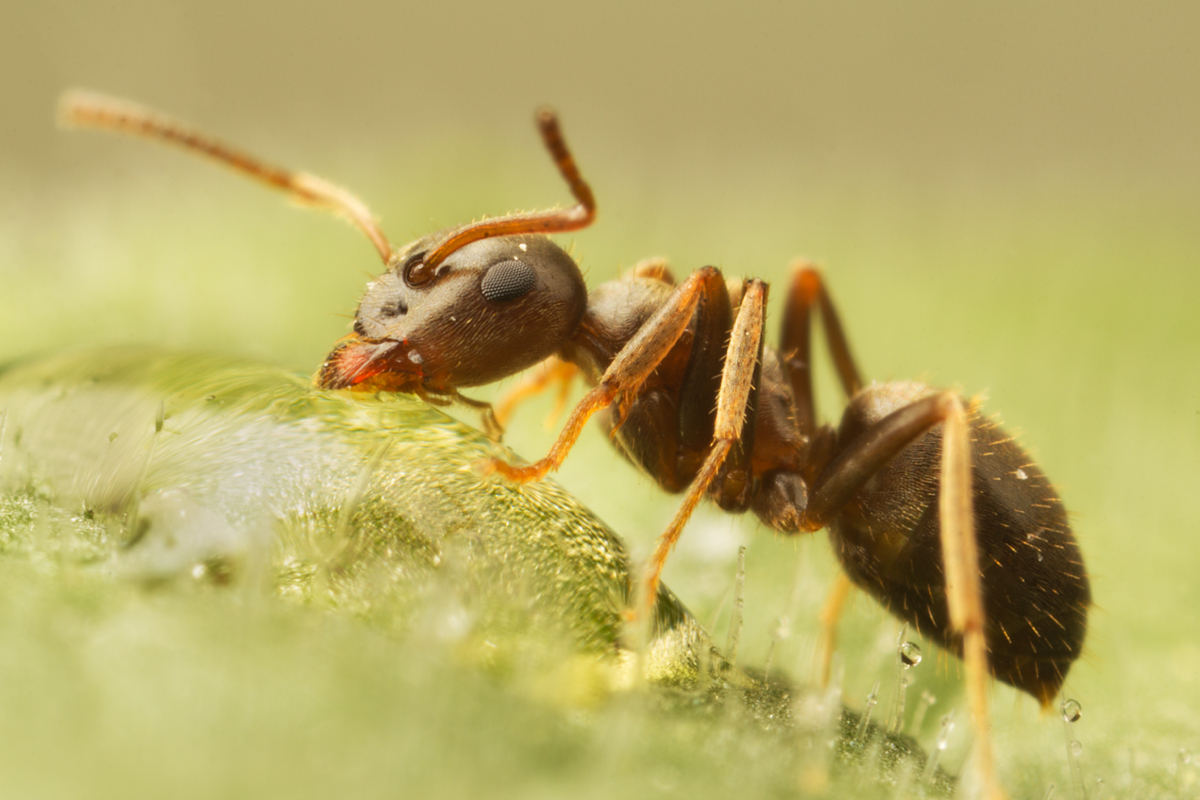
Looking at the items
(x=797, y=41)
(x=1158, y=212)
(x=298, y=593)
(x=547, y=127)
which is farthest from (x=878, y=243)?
(x=298, y=593)

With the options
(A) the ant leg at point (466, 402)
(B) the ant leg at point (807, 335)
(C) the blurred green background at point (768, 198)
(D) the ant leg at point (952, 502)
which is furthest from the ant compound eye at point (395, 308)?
(B) the ant leg at point (807, 335)

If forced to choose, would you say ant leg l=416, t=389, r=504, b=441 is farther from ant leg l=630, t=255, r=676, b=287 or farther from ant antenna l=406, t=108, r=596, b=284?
ant leg l=630, t=255, r=676, b=287

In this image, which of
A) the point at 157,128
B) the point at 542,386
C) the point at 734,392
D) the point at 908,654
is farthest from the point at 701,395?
the point at 157,128

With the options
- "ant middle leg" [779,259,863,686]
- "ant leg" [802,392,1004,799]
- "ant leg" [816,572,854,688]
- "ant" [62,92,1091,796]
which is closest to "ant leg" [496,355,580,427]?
"ant" [62,92,1091,796]

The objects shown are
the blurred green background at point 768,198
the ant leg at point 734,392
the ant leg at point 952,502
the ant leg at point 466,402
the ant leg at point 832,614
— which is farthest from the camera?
the blurred green background at point 768,198

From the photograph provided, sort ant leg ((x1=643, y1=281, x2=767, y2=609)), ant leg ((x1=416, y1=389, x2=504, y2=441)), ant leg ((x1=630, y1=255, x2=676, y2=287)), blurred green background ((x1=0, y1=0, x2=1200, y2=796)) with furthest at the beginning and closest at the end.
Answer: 1. blurred green background ((x1=0, y1=0, x2=1200, y2=796))
2. ant leg ((x1=630, y1=255, x2=676, y2=287))
3. ant leg ((x1=416, y1=389, x2=504, y2=441))
4. ant leg ((x1=643, y1=281, x2=767, y2=609))

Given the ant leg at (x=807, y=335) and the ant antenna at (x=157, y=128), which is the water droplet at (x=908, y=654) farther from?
the ant antenna at (x=157, y=128)

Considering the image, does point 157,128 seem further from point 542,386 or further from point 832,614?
point 832,614
